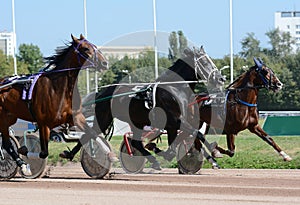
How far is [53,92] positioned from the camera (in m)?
13.0

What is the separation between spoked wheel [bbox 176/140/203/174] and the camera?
14875 millimetres

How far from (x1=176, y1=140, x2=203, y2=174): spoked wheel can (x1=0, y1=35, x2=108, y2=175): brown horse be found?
2522 mm

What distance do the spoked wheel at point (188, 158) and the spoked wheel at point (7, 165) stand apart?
3110 millimetres

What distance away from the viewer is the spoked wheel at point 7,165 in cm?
1379

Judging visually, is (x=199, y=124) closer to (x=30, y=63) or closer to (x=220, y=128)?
(x=220, y=128)

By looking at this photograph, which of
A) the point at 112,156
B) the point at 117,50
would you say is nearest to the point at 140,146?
the point at 112,156

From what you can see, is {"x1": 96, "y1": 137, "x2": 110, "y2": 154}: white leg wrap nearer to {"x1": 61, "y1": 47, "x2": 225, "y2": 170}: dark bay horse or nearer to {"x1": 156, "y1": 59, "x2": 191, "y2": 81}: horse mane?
A: {"x1": 61, "y1": 47, "x2": 225, "y2": 170}: dark bay horse

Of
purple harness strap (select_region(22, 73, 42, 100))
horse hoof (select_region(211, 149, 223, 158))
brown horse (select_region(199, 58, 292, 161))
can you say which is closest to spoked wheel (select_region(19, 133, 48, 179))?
purple harness strap (select_region(22, 73, 42, 100))

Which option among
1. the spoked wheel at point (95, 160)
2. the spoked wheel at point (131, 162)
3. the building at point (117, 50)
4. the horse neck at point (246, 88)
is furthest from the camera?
the building at point (117, 50)

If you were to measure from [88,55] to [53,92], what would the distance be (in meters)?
0.84

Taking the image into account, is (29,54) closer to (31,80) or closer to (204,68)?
(204,68)

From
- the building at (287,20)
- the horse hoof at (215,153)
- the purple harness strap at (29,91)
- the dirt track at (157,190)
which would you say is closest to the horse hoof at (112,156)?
the dirt track at (157,190)

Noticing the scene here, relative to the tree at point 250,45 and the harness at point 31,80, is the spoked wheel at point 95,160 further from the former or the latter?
the tree at point 250,45

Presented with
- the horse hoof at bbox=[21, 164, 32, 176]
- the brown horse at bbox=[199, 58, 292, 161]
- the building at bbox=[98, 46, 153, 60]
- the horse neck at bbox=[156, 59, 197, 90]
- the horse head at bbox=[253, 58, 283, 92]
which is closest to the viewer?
the horse hoof at bbox=[21, 164, 32, 176]
